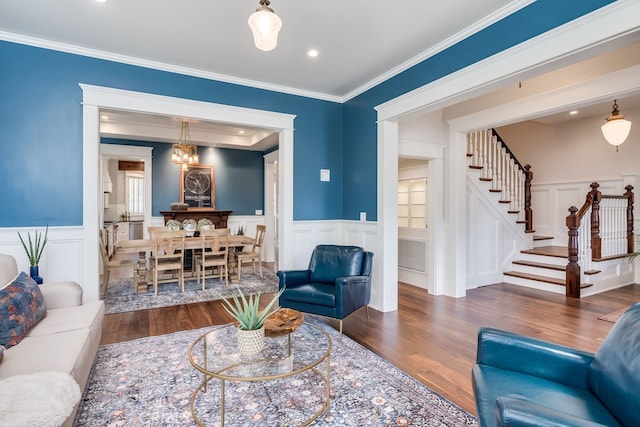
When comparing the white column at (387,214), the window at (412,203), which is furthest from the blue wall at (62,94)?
the window at (412,203)

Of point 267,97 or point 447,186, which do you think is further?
point 447,186

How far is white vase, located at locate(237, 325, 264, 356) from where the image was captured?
1965 mm

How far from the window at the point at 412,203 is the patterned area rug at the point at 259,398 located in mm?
3022

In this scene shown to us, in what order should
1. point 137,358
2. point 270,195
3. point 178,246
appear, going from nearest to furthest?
point 137,358 < point 178,246 < point 270,195

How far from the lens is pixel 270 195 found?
805cm

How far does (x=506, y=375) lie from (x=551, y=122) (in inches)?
267

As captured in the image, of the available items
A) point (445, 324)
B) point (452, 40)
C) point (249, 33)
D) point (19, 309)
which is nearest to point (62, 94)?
point (249, 33)

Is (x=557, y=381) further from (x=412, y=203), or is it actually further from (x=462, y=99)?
(x=412, y=203)

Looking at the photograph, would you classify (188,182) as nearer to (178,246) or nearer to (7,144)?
(178,246)

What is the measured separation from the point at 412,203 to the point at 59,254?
4.77 meters

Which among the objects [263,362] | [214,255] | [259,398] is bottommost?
[259,398]

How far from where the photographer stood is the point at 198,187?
7.66 m

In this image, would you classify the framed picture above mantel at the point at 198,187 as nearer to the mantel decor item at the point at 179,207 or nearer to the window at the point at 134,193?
the mantel decor item at the point at 179,207

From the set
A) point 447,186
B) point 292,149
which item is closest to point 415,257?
point 447,186
